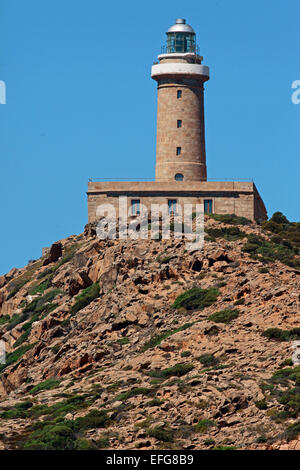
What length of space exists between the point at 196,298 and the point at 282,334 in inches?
404

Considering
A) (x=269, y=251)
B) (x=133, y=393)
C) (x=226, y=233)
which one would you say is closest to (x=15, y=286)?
(x=226, y=233)

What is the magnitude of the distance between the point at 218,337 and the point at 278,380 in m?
8.19

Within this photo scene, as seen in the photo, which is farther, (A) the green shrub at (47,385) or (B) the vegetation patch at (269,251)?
(B) the vegetation patch at (269,251)

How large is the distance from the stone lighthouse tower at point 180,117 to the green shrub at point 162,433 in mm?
38734

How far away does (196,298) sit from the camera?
242 feet

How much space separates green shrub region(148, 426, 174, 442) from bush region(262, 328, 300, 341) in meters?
10.4

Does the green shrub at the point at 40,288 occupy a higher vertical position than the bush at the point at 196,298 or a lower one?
higher

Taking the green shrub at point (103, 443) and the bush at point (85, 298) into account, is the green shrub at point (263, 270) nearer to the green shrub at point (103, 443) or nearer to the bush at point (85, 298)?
the bush at point (85, 298)

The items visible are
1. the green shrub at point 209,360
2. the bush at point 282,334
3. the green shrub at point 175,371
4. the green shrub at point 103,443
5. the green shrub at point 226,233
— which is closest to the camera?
the green shrub at point 103,443

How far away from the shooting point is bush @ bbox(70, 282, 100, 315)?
80.2 meters

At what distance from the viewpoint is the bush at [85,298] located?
80250 mm

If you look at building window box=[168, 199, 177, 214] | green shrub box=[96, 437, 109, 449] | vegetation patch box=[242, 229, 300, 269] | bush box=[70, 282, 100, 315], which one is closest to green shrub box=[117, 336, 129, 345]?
bush box=[70, 282, 100, 315]

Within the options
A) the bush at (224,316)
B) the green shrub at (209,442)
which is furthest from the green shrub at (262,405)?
the bush at (224,316)

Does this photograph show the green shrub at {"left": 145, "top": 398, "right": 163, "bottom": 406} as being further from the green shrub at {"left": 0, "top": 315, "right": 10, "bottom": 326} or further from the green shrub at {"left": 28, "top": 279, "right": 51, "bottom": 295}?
the green shrub at {"left": 0, "top": 315, "right": 10, "bottom": 326}
